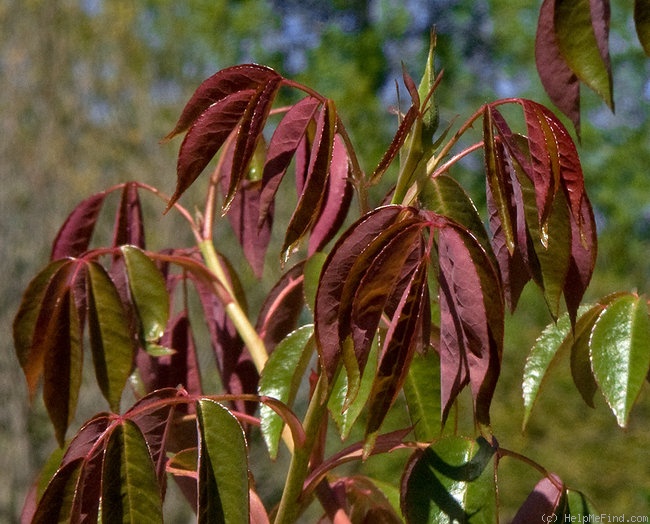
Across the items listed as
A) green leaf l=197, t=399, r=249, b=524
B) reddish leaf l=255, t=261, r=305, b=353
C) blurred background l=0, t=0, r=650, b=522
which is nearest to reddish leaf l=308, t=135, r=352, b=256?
reddish leaf l=255, t=261, r=305, b=353

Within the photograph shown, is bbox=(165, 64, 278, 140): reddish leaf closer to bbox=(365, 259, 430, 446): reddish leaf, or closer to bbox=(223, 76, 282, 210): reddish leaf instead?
bbox=(223, 76, 282, 210): reddish leaf

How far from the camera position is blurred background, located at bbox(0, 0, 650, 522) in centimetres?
623

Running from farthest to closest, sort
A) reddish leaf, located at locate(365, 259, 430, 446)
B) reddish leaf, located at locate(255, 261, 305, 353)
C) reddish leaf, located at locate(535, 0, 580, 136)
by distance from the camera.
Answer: reddish leaf, located at locate(255, 261, 305, 353) < reddish leaf, located at locate(535, 0, 580, 136) < reddish leaf, located at locate(365, 259, 430, 446)

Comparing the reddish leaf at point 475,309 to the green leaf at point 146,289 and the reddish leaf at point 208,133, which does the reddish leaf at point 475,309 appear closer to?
the reddish leaf at point 208,133

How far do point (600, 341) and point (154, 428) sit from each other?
35 centimetres

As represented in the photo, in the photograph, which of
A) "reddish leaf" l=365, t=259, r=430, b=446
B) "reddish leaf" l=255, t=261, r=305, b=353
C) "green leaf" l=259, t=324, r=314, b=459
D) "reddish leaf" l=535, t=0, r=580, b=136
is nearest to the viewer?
"reddish leaf" l=365, t=259, r=430, b=446

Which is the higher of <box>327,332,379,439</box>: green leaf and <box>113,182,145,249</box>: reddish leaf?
<box>113,182,145,249</box>: reddish leaf

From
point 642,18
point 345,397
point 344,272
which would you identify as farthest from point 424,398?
point 642,18

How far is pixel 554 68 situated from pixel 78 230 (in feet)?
1.72

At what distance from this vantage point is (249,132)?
65 cm

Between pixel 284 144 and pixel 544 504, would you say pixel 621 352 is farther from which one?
pixel 284 144

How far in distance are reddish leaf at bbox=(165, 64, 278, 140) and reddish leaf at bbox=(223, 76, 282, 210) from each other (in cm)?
3

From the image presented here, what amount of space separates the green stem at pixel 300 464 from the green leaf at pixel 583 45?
282mm

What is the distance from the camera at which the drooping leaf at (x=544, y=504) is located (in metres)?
0.70
